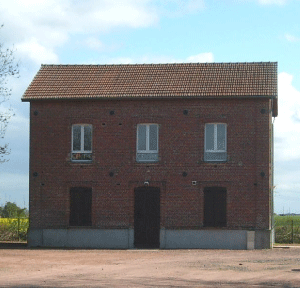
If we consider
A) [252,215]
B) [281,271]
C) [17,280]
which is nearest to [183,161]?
[252,215]

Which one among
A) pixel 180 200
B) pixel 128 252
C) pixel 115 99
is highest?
pixel 115 99

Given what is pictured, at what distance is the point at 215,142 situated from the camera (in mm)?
32688

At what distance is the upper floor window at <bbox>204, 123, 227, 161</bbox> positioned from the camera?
107 feet

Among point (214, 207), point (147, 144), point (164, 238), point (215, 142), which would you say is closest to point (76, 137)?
point (147, 144)

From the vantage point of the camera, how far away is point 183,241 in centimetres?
3253

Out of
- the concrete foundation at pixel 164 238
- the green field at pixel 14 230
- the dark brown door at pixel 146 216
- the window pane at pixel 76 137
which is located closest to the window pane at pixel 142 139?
the dark brown door at pixel 146 216

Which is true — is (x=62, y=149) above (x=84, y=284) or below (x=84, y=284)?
above

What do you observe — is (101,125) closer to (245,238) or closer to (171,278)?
(245,238)

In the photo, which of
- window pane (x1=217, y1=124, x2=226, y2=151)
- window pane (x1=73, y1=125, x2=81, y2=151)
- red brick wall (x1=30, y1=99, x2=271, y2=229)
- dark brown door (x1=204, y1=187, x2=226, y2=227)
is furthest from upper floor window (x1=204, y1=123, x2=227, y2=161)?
window pane (x1=73, y1=125, x2=81, y2=151)

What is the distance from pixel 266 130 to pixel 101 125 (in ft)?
A: 24.5

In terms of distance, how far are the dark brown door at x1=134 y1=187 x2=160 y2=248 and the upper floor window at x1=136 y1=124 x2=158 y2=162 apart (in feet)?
4.60

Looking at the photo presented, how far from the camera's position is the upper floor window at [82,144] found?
33.5 meters

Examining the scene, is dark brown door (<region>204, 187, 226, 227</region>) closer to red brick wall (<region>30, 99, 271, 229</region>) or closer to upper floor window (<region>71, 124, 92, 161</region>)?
red brick wall (<region>30, 99, 271, 229</region>)

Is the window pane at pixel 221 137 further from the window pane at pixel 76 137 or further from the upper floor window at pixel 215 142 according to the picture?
the window pane at pixel 76 137
